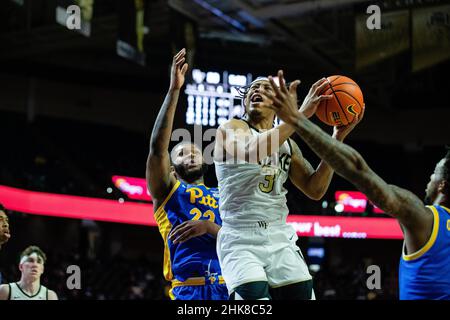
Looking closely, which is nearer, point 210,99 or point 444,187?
point 444,187

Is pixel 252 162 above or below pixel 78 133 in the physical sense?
below

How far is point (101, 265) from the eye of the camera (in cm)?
1709

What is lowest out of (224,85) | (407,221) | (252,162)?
(407,221)

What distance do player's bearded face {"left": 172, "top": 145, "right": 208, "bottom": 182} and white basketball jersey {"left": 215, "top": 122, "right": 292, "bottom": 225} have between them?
0.83 metres

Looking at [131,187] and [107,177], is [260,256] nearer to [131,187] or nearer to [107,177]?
[131,187]

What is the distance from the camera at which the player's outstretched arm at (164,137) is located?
13.6ft

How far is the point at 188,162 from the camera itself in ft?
15.3

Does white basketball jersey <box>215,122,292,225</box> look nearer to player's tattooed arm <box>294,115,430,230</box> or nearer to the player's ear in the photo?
player's tattooed arm <box>294,115,430,230</box>

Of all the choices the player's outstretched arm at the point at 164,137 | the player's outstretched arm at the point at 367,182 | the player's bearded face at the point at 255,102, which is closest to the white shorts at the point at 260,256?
the player's bearded face at the point at 255,102

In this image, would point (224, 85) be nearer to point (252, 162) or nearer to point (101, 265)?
point (101, 265)

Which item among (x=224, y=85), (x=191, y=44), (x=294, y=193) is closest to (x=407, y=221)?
(x=191, y=44)

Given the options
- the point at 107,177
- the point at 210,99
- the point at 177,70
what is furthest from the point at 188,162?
the point at 107,177

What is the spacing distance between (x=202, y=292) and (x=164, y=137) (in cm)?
105
